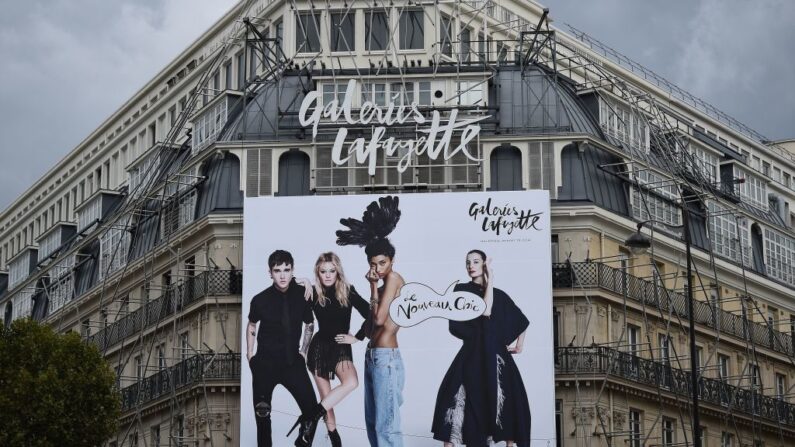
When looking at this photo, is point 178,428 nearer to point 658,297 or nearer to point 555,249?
point 555,249

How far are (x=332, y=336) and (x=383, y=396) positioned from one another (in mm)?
3070

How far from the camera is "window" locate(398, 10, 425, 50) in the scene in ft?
261

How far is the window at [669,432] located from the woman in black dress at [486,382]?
7.91 m

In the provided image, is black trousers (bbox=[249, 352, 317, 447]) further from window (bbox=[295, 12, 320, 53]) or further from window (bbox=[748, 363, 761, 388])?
window (bbox=[748, 363, 761, 388])

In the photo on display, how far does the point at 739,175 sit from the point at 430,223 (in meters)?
22.3

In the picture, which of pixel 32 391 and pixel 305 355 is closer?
pixel 32 391

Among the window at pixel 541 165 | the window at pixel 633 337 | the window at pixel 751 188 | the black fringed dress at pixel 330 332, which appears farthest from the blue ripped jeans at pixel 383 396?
the window at pixel 751 188

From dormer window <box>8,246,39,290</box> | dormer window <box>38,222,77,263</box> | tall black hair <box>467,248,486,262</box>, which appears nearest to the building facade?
tall black hair <box>467,248,486,262</box>

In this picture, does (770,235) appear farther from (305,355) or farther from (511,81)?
(305,355)

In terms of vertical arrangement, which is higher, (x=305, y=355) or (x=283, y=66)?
(x=283, y=66)

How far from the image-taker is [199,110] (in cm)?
7925

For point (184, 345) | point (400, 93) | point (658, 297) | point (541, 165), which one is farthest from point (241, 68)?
point (658, 297)

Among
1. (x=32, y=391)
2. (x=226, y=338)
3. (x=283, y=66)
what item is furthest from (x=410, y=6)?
(x=32, y=391)

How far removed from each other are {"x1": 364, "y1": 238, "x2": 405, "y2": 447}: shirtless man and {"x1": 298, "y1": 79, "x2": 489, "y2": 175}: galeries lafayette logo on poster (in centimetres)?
383
